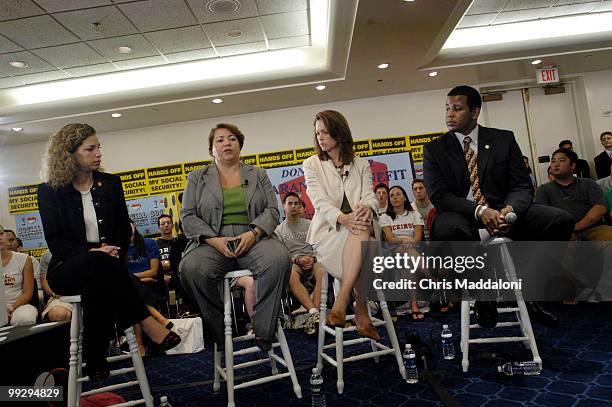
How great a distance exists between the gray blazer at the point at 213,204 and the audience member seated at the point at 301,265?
1.07 m

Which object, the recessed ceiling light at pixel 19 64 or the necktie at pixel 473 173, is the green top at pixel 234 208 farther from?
the recessed ceiling light at pixel 19 64

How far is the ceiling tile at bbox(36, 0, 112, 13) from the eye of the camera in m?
3.91

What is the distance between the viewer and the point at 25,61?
5.02m

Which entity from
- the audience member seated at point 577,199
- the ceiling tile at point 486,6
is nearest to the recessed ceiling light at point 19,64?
the ceiling tile at point 486,6

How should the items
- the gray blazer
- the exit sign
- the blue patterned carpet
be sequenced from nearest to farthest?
the blue patterned carpet < the gray blazer < the exit sign

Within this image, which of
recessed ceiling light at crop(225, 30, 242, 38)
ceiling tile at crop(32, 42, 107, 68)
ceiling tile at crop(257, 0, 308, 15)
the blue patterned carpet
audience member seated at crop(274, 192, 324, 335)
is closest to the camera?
the blue patterned carpet

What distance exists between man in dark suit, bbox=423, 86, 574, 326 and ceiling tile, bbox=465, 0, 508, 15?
326 centimetres

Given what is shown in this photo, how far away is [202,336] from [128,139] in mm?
4803

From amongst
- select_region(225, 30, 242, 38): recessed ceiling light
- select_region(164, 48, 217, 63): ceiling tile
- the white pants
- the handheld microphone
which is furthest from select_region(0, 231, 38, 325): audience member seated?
the handheld microphone

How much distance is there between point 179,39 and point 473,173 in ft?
13.4

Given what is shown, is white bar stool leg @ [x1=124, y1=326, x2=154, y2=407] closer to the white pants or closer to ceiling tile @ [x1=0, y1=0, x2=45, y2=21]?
the white pants

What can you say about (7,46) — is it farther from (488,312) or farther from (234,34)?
(488,312)

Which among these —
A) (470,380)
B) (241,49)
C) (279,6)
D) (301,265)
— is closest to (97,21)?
(241,49)

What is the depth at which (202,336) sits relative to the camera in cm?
381
